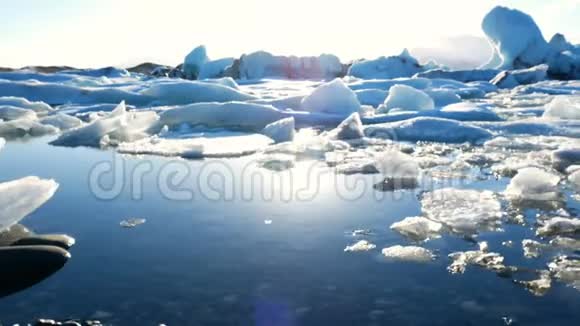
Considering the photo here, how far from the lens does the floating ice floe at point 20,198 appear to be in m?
2.78

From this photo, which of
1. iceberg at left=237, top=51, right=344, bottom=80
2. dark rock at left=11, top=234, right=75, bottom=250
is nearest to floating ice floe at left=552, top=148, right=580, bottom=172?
dark rock at left=11, top=234, right=75, bottom=250

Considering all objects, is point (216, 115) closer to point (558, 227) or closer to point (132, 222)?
point (132, 222)

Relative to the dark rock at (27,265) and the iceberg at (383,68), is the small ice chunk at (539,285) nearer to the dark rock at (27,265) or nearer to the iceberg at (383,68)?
the dark rock at (27,265)

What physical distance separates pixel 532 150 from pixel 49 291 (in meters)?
5.31

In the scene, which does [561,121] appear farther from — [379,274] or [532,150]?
[379,274]

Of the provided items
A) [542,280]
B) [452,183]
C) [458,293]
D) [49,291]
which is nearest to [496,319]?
[458,293]

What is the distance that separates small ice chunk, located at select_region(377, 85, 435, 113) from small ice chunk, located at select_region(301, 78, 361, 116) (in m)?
1.07

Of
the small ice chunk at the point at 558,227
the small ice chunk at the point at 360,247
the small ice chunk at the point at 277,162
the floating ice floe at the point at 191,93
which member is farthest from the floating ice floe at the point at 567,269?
the floating ice floe at the point at 191,93

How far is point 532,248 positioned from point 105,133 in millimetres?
6150

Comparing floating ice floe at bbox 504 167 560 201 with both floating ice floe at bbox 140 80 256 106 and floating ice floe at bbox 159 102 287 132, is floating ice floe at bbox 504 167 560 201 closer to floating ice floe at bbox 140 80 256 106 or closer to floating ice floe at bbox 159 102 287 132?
floating ice floe at bbox 159 102 287 132

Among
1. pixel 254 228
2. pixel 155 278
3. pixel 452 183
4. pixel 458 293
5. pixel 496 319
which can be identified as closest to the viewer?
pixel 496 319

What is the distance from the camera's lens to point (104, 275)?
2.44m

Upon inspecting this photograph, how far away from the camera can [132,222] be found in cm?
329

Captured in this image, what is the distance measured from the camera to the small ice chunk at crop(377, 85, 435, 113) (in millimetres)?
10883
